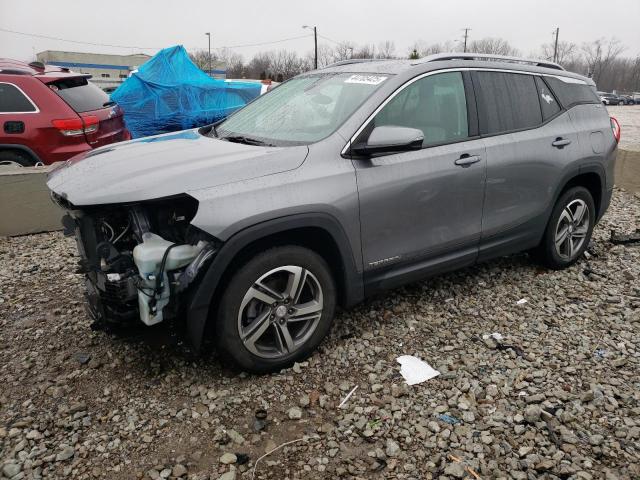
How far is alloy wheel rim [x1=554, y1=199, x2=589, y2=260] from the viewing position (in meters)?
4.57

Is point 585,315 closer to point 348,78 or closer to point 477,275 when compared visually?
point 477,275

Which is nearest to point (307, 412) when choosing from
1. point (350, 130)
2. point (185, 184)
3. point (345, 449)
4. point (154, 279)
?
point (345, 449)

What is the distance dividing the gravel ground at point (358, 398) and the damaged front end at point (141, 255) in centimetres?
25

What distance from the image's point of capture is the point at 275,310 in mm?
2957

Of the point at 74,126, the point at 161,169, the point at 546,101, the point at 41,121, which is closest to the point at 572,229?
the point at 546,101

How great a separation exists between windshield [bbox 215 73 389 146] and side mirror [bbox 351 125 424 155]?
9.5 inches

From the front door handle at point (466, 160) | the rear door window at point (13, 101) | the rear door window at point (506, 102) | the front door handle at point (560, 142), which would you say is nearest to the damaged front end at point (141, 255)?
the front door handle at point (466, 160)

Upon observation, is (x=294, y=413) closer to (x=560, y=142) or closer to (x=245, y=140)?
(x=245, y=140)

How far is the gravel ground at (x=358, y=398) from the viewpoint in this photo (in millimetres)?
2471

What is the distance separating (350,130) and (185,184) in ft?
3.54

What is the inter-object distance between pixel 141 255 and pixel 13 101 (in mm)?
4953

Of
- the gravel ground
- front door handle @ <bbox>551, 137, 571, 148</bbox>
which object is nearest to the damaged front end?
the gravel ground

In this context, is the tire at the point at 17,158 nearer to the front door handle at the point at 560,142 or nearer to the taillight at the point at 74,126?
the taillight at the point at 74,126

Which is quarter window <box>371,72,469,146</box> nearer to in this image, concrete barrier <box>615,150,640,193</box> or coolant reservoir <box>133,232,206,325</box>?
coolant reservoir <box>133,232,206,325</box>
